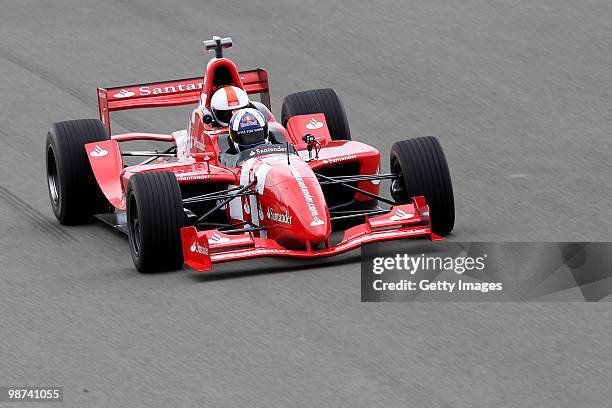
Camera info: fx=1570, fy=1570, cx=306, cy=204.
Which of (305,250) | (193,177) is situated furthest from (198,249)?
(193,177)

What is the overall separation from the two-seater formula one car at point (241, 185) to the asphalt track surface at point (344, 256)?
25 cm

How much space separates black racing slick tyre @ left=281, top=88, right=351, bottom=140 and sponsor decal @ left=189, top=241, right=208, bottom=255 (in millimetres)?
3380

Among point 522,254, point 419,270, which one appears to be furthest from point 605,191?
point 419,270

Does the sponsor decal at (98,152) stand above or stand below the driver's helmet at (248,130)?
below

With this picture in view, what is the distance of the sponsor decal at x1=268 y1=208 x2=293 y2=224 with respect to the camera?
13.0 metres

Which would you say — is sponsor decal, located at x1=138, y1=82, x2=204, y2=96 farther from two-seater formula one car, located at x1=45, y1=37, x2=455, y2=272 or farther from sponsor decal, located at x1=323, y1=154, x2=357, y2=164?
sponsor decal, located at x1=323, y1=154, x2=357, y2=164

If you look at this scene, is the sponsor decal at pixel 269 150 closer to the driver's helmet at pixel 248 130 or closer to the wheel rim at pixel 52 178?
the driver's helmet at pixel 248 130

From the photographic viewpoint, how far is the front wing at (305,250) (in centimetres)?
1277

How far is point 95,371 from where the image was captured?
10625mm

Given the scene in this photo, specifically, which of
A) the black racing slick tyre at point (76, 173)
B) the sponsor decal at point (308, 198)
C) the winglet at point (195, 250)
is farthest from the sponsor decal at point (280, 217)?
the black racing slick tyre at point (76, 173)

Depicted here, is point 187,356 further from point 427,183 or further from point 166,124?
point 166,124

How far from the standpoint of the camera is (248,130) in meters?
14.2

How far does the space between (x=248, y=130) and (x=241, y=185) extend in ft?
2.17

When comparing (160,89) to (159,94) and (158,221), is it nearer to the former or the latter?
(159,94)
